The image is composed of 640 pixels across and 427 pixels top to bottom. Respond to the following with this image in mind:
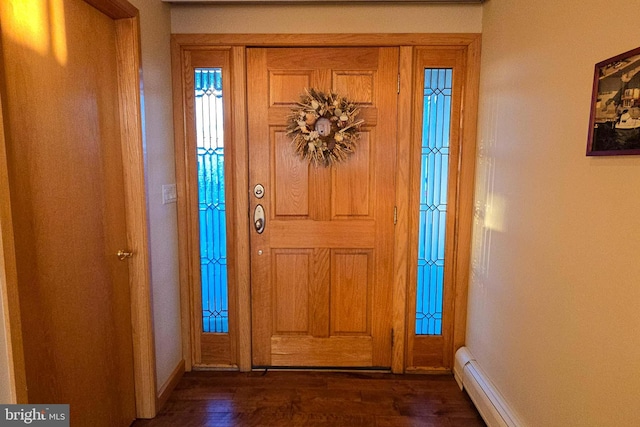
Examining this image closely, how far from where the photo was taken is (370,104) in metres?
2.25

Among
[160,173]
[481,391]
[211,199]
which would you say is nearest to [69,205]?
[160,173]

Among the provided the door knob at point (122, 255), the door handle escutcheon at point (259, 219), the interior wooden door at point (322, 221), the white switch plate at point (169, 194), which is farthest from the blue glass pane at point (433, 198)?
the door knob at point (122, 255)

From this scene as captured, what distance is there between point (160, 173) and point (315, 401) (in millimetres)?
1632

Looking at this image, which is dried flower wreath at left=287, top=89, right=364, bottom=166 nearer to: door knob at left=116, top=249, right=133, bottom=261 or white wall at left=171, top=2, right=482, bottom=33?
white wall at left=171, top=2, right=482, bottom=33

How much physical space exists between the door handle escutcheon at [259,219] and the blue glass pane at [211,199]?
8.3 inches

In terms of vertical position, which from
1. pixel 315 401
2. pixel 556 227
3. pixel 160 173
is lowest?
pixel 315 401

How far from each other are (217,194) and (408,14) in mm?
1644

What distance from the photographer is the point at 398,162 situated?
2256 mm

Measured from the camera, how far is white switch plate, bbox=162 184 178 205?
2094mm

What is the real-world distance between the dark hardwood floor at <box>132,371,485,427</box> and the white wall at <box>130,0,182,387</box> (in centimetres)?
24

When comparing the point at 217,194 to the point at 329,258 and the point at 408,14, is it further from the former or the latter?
the point at 408,14

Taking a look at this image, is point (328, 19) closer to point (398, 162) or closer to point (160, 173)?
point (398, 162)

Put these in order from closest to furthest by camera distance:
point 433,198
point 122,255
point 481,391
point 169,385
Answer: point 122,255
point 481,391
point 169,385
point 433,198

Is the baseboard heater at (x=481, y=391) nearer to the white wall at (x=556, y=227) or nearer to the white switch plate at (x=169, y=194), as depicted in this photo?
the white wall at (x=556, y=227)
